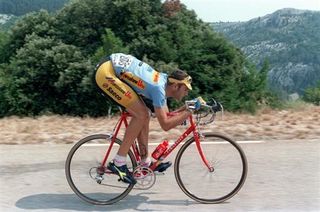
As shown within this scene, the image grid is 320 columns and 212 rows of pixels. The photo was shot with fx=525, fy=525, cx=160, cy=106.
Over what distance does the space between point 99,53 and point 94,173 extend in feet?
78.0

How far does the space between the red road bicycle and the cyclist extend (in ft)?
0.55

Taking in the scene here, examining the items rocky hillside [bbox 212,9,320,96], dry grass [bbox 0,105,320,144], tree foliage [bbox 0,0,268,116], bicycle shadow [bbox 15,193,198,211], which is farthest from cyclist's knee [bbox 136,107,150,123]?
rocky hillside [bbox 212,9,320,96]

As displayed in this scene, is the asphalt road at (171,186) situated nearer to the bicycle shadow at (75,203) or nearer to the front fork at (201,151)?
the bicycle shadow at (75,203)

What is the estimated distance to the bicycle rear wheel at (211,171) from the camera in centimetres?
511

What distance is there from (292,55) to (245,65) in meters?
56.4

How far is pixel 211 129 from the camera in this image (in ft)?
27.1

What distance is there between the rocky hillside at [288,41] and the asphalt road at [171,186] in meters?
55.9

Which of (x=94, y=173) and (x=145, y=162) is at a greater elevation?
(x=145, y=162)

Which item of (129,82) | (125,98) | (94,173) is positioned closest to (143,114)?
(125,98)

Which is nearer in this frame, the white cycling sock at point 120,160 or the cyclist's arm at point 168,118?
the cyclist's arm at point 168,118

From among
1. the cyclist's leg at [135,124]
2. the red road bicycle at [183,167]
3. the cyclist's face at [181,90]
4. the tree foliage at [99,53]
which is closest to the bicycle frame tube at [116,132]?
the red road bicycle at [183,167]

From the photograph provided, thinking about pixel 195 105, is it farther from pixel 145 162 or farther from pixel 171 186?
pixel 171 186

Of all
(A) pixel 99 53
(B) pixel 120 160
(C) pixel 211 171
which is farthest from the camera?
(A) pixel 99 53

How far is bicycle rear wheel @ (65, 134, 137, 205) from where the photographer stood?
5.14m
